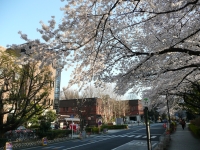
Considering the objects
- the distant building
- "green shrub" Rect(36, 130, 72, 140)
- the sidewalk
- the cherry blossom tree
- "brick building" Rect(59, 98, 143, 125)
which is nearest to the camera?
the cherry blossom tree

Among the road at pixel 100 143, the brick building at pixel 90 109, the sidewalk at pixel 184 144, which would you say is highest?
the brick building at pixel 90 109

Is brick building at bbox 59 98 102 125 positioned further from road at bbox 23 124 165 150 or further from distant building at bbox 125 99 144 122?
distant building at bbox 125 99 144 122

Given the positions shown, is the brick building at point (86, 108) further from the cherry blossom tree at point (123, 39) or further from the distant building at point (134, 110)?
the cherry blossom tree at point (123, 39)

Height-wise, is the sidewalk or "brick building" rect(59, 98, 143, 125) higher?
→ "brick building" rect(59, 98, 143, 125)

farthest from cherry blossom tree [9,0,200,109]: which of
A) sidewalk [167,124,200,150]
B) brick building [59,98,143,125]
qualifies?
brick building [59,98,143,125]

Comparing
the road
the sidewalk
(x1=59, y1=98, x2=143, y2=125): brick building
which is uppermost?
(x1=59, y1=98, x2=143, y2=125): brick building

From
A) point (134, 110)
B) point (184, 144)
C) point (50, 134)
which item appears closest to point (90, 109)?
point (50, 134)

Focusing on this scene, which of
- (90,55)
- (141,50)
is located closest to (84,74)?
(90,55)

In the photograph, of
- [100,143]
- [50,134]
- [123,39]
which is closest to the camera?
[123,39]

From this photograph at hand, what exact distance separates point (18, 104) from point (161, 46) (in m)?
12.1

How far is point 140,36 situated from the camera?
254 inches

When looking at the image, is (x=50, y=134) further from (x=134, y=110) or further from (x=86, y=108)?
(x=134, y=110)

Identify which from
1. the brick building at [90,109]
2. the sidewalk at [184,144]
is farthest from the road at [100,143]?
the brick building at [90,109]

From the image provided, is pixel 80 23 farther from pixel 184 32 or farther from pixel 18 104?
pixel 18 104
